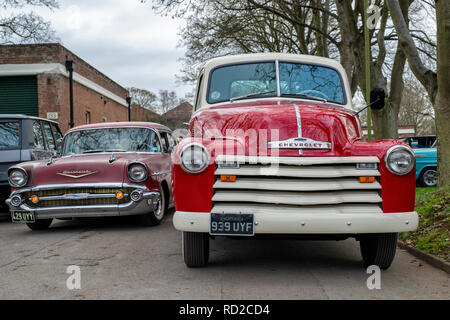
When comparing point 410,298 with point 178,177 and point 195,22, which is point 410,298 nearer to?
point 178,177

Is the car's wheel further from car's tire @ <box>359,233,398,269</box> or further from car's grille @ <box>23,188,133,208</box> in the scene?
car's tire @ <box>359,233,398,269</box>

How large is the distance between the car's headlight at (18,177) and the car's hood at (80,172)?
0.26ft

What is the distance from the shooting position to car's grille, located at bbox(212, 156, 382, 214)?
405 centimetres

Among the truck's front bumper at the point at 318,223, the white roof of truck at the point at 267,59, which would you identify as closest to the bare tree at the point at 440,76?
the white roof of truck at the point at 267,59

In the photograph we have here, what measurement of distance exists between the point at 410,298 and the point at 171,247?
2.92 m

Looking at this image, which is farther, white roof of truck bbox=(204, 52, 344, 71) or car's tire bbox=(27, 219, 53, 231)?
car's tire bbox=(27, 219, 53, 231)

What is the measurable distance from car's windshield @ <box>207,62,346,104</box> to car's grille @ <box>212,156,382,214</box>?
5.10ft

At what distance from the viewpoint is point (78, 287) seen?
4078 millimetres

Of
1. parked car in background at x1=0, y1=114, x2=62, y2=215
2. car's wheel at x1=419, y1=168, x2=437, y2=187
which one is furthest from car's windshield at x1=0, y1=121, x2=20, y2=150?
car's wheel at x1=419, y1=168, x2=437, y2=187

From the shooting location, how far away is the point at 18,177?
7.10 m

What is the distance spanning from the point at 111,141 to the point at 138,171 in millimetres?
1353

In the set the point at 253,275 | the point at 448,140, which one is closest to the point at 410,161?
the point at 253,275

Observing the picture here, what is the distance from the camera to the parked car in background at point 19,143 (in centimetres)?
899

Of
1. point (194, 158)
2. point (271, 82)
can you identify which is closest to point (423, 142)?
point (271, 82)
